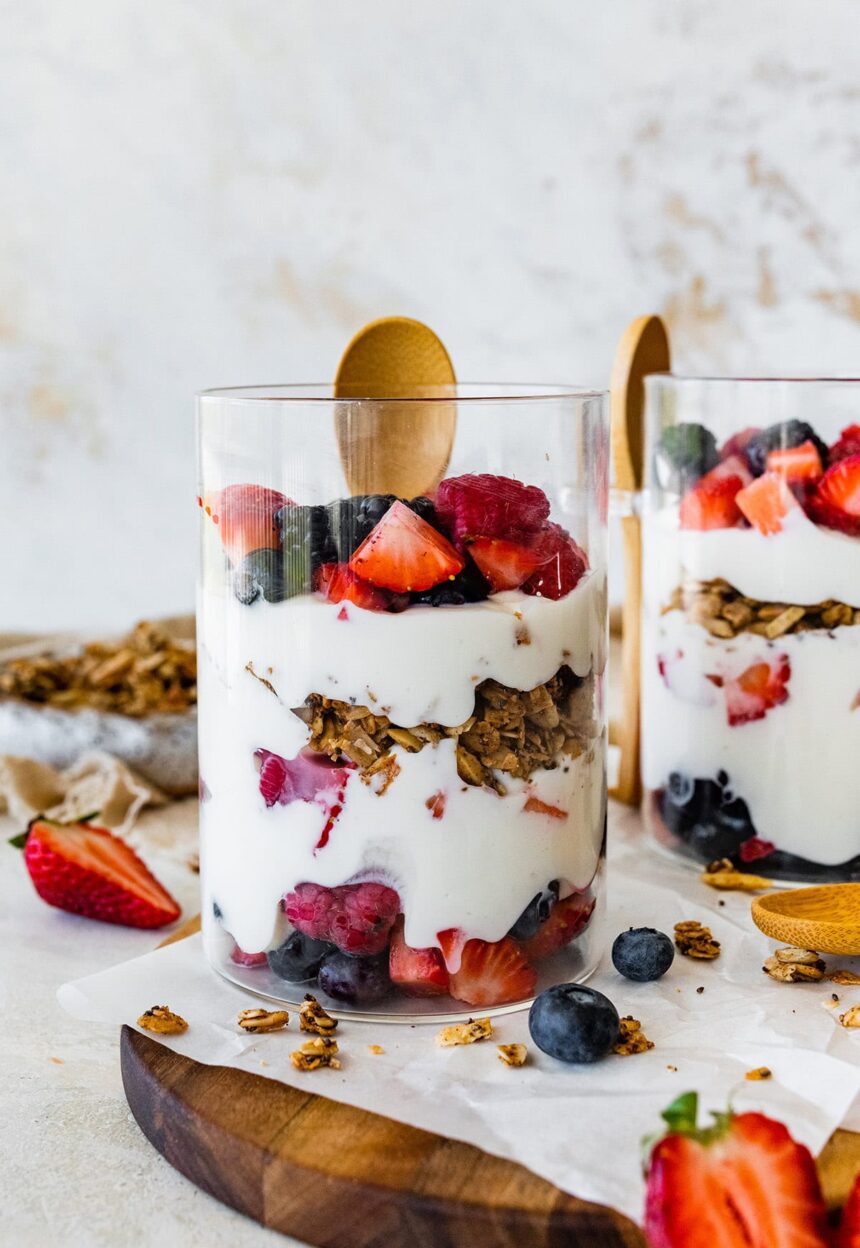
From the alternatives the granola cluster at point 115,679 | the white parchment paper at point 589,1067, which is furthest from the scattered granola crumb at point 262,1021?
the granola cluster at point 115,679

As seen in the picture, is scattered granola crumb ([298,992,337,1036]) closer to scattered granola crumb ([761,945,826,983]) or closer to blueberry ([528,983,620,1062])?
blueberry ([528,983,620,1062])

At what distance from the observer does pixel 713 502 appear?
1.15 metres

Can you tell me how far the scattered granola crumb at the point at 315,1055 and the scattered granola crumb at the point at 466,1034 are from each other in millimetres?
69

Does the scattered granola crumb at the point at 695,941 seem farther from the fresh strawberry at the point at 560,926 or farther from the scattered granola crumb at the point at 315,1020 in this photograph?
the scattered granola crumb at the point at 315,1020

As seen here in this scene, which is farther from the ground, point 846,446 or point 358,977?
point 846,446

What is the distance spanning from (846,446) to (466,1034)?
0.57 m

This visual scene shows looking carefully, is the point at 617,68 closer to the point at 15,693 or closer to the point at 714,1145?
the point at 15,693

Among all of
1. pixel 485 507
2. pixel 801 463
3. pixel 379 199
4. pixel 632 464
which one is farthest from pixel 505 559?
pixel 379 199

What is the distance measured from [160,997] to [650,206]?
1.68 metres

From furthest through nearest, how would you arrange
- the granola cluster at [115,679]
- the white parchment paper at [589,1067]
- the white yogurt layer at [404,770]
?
the granola cluster at [115,679], the white yogurt layer at [404,770], the white parchment paper at [589,1067]

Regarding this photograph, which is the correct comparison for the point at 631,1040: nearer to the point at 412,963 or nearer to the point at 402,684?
the point at 412,963

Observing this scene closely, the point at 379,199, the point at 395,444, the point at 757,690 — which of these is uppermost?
the point at 379,199

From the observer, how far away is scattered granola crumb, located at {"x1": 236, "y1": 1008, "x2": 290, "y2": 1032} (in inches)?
35.1

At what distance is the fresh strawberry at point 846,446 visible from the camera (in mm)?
1106
